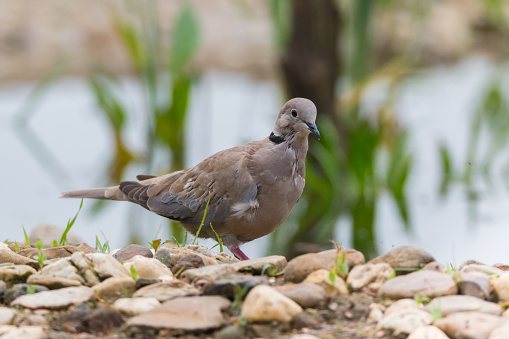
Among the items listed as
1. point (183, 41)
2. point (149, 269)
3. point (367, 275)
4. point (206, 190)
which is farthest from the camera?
point (183, 41)

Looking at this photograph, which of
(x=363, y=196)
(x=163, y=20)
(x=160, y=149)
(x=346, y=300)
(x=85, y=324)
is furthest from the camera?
(x=163, y=20)

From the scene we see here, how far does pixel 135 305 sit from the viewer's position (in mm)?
2629

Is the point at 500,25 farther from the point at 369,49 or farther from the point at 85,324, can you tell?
the point at 85,324

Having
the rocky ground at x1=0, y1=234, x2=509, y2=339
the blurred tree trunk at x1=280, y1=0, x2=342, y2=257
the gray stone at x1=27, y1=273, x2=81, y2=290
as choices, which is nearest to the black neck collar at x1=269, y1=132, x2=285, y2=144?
the rocky ground at x1=0, y1=234, x2=509, y2=339

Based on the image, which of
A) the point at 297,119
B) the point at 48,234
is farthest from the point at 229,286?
the point at 48,234

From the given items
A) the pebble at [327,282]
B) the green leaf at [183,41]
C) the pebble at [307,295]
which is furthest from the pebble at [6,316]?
the green leaf at [183,41]

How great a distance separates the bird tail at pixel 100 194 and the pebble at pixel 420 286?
2283 millimetres

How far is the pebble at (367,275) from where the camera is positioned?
9.27ft

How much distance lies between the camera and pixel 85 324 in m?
2.51

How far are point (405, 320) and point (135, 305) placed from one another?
0.89 m

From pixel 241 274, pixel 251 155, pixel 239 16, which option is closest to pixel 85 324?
pixel 241 274

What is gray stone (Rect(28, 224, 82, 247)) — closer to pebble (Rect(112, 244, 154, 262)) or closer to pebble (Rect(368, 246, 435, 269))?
pebble (Rect(112, 244, 154, 262))

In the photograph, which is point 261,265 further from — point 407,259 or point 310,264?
point 407,259

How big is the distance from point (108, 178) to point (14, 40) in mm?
5437
